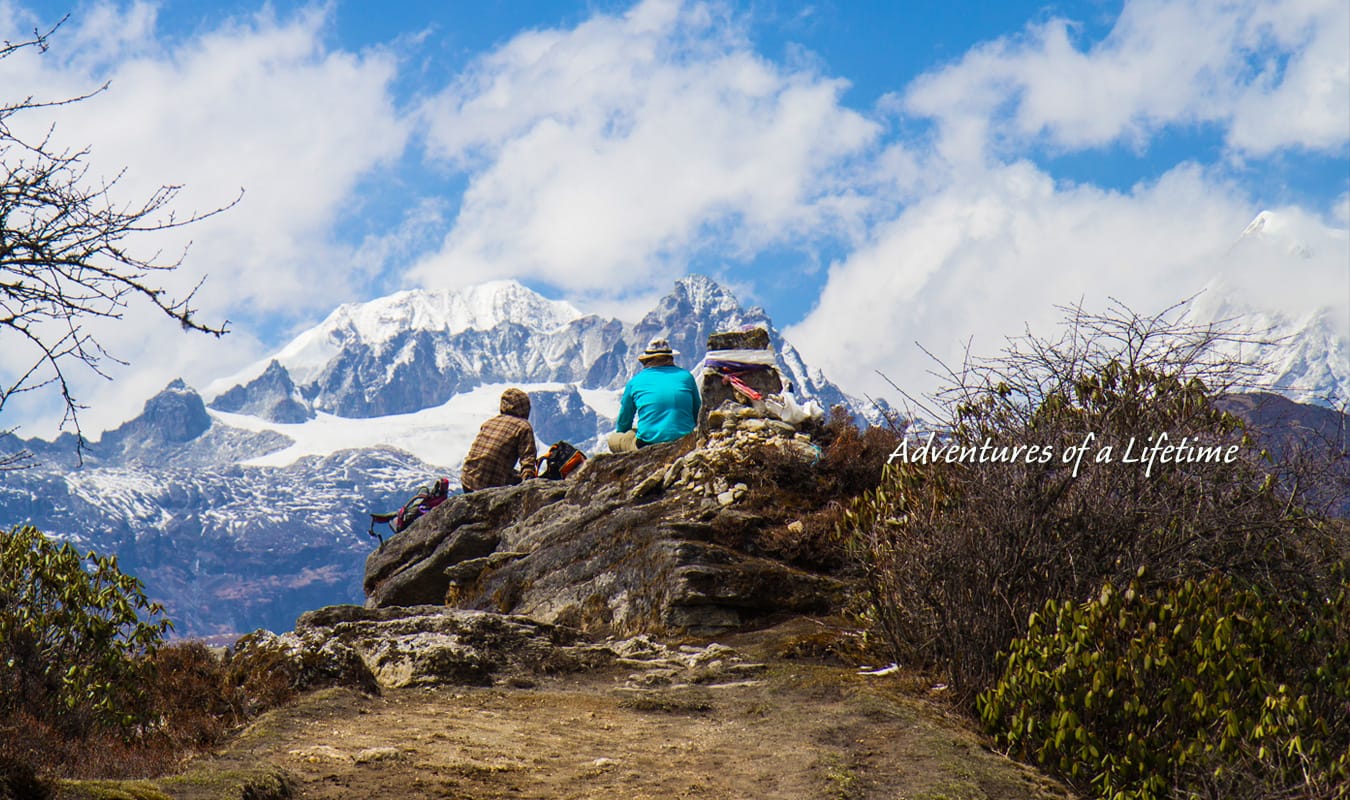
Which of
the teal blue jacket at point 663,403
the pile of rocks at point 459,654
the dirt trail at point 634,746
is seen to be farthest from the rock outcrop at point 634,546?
the dirt trail at point 634,746

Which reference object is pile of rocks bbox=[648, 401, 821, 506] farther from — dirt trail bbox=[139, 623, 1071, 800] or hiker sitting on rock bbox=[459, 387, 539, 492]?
hiker sitting on rock bbox=[459, 387, 539, 492]

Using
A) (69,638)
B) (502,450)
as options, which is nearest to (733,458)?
(502,450)

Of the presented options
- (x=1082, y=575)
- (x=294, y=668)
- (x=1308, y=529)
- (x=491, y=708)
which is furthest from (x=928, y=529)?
(x=294, y=668)

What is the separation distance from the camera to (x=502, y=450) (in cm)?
1870

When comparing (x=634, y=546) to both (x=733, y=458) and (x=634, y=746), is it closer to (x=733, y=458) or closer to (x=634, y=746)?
(x=733, y=458)

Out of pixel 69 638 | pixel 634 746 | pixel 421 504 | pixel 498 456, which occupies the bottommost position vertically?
pixel 634 746

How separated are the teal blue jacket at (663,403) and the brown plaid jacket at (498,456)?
6.47 ft

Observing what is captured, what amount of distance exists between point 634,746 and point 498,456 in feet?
37.2

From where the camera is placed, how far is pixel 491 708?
8.93 meters

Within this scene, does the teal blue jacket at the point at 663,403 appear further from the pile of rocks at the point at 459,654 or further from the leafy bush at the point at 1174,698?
the leafy bush at the point at 1174,698

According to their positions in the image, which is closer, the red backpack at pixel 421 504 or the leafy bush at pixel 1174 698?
the leafy bush at pixel 1174 698

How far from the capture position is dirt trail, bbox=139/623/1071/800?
6.59 m

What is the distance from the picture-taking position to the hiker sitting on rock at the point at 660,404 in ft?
56.7

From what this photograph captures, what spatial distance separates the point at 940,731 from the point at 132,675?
5.70 metres
